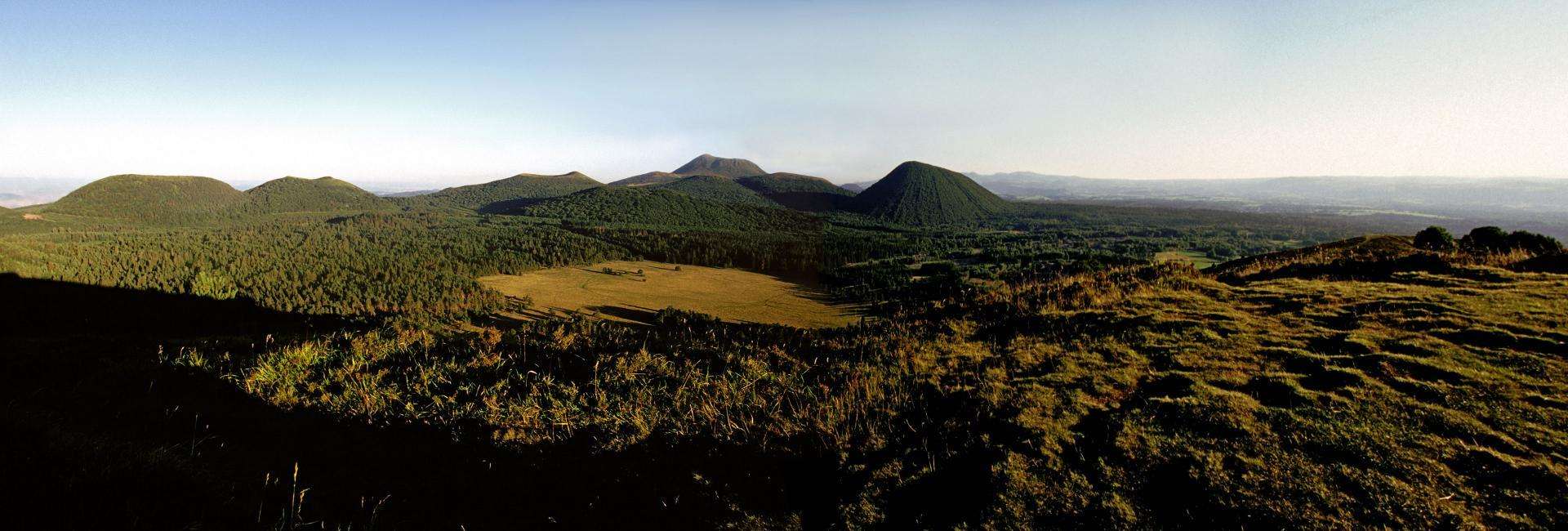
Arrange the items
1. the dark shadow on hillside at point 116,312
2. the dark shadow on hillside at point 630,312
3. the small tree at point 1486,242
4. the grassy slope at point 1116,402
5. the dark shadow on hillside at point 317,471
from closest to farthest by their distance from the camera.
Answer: the grassy slope at point 1116,402, the dark shadow on hillside at point 317,471, the small tree at point 1486,242, the dark shadow on hillside at point 116,312, the dark shadow on hillside at point 630,312

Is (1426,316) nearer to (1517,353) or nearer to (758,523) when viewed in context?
(1517,353)

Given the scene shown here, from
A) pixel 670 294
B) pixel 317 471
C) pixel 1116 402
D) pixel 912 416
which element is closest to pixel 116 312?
pixel 670 294

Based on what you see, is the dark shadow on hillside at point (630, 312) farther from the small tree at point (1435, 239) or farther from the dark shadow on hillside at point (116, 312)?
the small tree at point (1435, 239)

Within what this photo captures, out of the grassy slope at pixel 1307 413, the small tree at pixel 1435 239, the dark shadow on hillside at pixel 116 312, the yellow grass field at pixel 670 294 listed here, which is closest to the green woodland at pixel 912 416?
the grassy slope at pixel 1307 413

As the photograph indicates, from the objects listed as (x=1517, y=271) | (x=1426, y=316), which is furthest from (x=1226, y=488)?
(x=1517, y=271)

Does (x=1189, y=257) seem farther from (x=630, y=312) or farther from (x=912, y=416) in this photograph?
(x=912, y=416)

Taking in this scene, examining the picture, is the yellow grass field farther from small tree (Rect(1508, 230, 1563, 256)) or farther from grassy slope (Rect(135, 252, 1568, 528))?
grassy slope (Rect(135, 252, 1568, 528))
